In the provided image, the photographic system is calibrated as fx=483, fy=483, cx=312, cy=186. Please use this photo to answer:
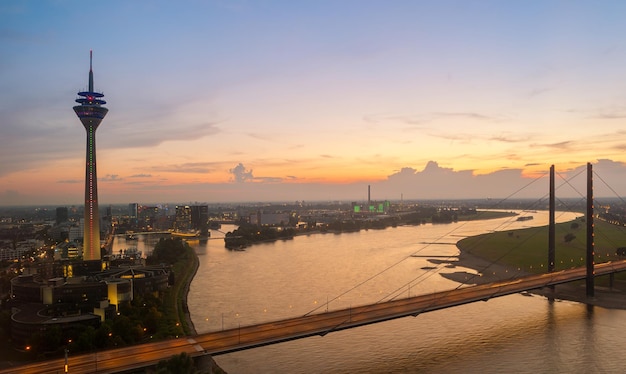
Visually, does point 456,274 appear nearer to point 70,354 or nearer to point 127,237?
point 70,354

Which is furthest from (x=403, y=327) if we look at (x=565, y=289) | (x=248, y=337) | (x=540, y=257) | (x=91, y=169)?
(x=91, y=169)

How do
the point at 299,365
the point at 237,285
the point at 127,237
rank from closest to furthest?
the point at 299,365, the point at 237,285, the point at 127,237

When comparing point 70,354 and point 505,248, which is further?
point 505,248

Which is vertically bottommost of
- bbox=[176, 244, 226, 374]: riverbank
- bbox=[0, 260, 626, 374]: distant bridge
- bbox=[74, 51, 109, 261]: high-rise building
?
bbox=[176, 244, 226, 374]: riverbank

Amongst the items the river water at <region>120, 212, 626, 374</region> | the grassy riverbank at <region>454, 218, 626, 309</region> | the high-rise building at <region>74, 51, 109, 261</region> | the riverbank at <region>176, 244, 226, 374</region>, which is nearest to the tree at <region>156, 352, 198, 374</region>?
the riverbank at <region>176, 244, 226, 374</region>

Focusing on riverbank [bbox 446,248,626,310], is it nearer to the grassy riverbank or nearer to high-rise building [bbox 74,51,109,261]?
the grassy riverbank

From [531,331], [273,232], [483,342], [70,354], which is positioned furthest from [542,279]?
[273,232]

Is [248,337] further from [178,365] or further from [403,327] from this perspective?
[403,327]
